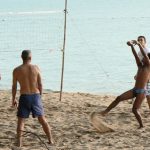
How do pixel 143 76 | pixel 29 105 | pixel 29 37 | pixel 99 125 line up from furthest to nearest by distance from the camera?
1. pixel 29 37
2. pixel 99 125
3. pixel 143 76
4. pixel 29 105

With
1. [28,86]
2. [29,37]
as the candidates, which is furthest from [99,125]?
[29,37]

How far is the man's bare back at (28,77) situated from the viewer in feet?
25.5

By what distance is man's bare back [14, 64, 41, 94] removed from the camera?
25.5 feet

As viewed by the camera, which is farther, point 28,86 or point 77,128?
point 77,128

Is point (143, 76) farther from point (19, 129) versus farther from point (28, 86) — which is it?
point (19, 129)

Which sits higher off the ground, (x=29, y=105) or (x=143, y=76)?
(x=143, y=76)

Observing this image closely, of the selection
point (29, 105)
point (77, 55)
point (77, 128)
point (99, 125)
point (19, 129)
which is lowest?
point (77, 55)

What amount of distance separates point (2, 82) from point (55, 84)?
175 centimetres

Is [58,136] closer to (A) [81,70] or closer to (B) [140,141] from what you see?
(B) [140,141]

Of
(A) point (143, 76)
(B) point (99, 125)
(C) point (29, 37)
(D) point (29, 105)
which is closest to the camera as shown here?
(D) point (29, 105)

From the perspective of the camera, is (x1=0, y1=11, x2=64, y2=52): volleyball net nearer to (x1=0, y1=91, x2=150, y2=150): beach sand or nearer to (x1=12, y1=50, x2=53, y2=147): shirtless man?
(x1=0, y1=91, x2=150, y2=150): beach sand

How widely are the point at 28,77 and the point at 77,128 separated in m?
1.88

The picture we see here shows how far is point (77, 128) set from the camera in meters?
9.31

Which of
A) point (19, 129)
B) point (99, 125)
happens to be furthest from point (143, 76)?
point (19, 129)
